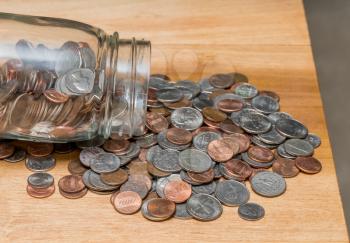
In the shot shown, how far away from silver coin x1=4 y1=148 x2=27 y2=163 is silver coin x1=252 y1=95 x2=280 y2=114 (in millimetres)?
355

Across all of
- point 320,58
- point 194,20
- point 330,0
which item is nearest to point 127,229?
point 194,20

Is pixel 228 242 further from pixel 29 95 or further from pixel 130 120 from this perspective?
pixel 29 95

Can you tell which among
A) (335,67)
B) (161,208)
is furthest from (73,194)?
(335,67)

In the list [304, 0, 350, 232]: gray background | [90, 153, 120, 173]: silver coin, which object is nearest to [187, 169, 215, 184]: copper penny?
[90, 153, 120, 173]: silver coin

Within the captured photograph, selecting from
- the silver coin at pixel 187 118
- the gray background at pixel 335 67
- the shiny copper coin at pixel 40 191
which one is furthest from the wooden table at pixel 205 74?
the gray background at pixel 335 67

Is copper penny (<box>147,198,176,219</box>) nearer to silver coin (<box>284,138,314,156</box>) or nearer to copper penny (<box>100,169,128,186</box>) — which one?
copper penny (<box>100,169,128,186</box>)

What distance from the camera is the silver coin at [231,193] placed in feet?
3.02

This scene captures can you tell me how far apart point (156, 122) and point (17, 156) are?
0.21 meters

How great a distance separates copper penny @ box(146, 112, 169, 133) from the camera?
1009 mm

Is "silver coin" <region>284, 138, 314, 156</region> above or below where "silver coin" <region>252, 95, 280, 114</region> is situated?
below

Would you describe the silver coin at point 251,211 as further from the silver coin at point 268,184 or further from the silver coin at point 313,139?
the silver coin at point 313,139

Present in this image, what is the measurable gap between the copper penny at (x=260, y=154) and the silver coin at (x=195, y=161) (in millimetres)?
62

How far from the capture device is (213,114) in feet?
3.41

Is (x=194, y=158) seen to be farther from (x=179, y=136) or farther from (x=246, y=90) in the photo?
(x=246, y=90)
